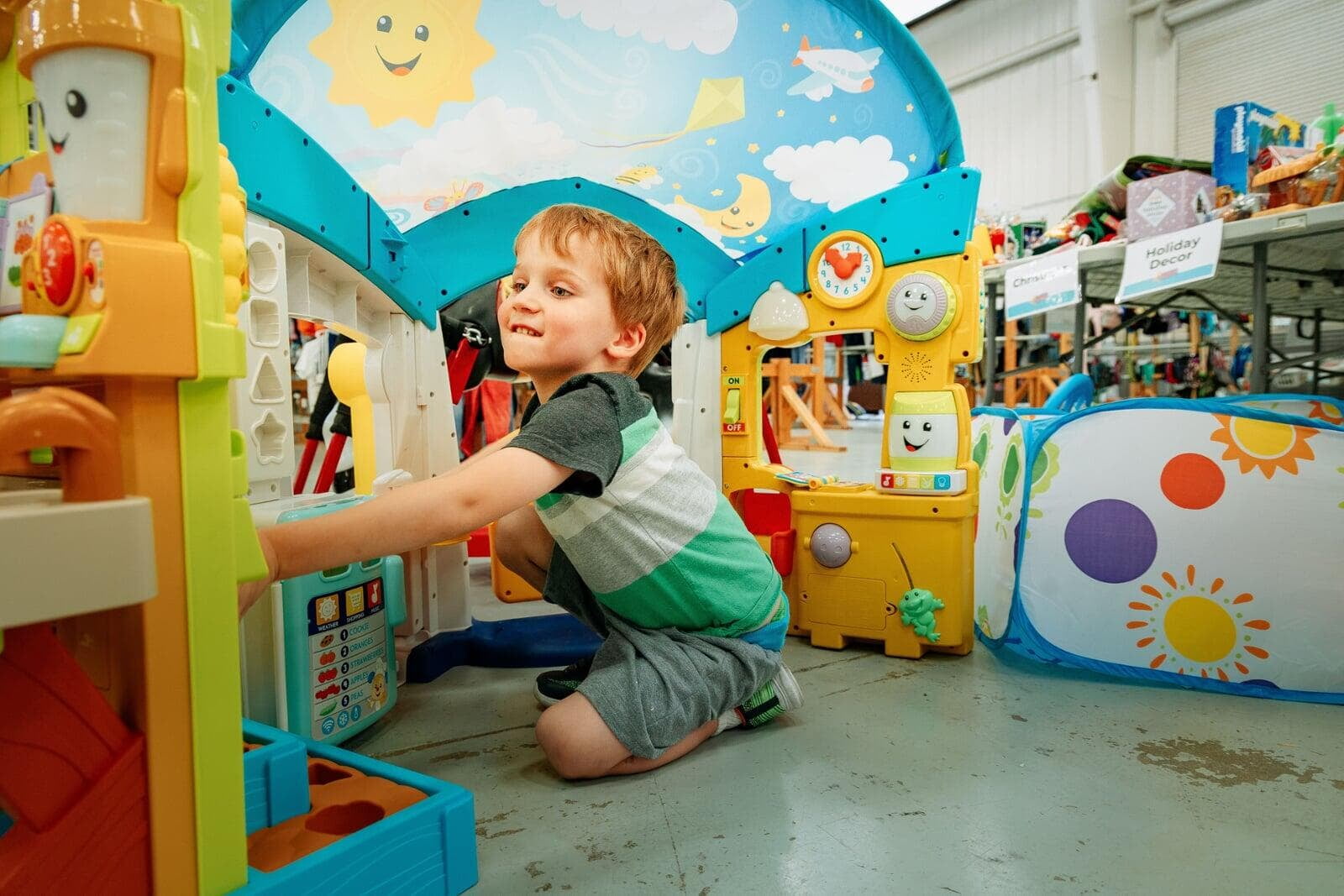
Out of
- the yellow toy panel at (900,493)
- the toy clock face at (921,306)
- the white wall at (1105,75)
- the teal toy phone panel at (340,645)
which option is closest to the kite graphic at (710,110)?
the yellow toy panel at (900,493)

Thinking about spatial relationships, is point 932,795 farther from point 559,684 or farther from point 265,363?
point 265,363

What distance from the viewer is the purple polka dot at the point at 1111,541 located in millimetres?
1237

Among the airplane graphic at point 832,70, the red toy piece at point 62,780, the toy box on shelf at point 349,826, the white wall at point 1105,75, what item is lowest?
the toy box on shelf at point 349,826

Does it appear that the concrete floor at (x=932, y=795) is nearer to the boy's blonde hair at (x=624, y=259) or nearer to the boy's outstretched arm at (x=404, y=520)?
the boy's outstretched arm at (x=404, y=520)

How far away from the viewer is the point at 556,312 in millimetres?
971

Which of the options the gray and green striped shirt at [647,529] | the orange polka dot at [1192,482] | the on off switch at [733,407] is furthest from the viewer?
the on off switch at [733,407]

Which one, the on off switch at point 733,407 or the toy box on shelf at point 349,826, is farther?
the on off switch at point 733,407

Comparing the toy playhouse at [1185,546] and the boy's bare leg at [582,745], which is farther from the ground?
the toy playhouse at [1185,546]

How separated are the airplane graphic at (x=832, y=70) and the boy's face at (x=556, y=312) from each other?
0.75 meters

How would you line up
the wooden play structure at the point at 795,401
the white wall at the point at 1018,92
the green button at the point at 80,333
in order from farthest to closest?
the white wall at the point at 1018,92 → the wooden play structure at the point at 795,401 → the green button at the point at 80,333

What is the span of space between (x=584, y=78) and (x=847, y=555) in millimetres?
995

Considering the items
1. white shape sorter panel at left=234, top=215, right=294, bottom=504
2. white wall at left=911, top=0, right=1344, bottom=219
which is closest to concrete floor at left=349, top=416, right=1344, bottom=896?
white shape sorter panel at left=234, top=215, right=294, bottom=504

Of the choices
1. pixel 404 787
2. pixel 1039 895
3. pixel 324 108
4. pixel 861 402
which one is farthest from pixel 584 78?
pixel 861 402

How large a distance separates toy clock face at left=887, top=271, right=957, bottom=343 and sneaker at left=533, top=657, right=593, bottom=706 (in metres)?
0.82
